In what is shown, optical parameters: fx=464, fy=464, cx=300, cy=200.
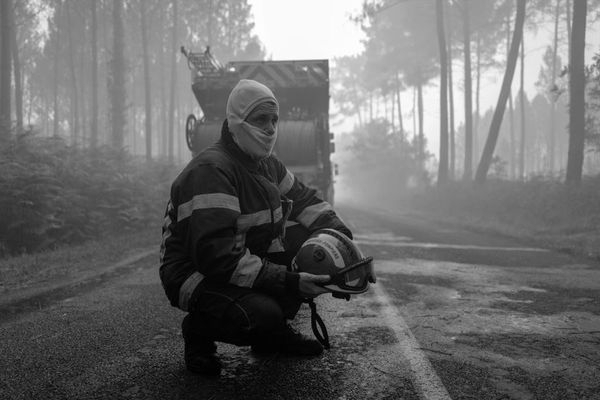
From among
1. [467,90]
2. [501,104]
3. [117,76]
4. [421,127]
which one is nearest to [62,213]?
[117,76]

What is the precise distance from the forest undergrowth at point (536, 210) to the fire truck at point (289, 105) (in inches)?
194

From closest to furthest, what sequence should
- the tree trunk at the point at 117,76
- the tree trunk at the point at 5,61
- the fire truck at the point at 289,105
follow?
the fire truck at the point at 289,105 → the tree trunk at the point at 5,61 → the tree trunk at the point at 117,76

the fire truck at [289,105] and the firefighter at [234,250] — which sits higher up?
the fire truck at [289,105]

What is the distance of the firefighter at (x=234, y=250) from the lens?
2.50 metres

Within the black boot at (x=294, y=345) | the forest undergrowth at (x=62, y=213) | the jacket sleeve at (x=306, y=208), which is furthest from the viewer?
the forest undergrowth at (x=62, y=213)

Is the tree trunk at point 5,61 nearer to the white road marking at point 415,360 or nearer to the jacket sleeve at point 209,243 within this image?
the jacket sleeve at point 209,243

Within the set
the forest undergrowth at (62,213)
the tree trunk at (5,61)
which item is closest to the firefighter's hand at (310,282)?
the forest undergrowth at (62,213)

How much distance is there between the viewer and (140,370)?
2.82 m

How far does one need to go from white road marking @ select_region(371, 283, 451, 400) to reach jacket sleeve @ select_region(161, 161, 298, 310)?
92 cm

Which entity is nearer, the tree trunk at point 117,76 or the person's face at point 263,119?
the person's face at point 263,119

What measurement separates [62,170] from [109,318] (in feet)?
Answer: 24.6

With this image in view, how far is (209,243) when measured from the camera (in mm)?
2426

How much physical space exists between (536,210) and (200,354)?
46.3 ft

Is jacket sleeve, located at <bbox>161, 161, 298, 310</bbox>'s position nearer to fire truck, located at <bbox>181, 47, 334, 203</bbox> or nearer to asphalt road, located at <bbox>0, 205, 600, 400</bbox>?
asphalt road, located at <bbox>0, 205, 600, 400</bbox>
